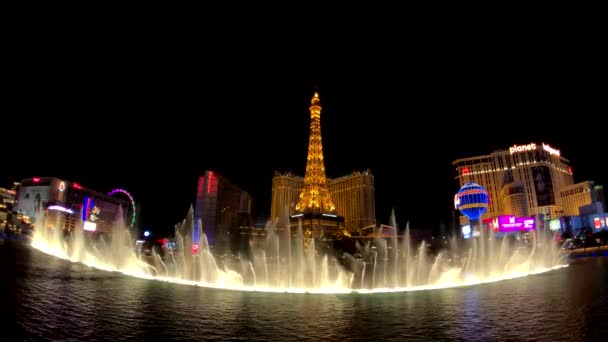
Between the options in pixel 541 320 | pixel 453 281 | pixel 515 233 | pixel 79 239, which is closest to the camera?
pixel 541 320

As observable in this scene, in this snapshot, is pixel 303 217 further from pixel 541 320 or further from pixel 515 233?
pixel 541 320

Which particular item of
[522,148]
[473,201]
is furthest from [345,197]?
[522,148]

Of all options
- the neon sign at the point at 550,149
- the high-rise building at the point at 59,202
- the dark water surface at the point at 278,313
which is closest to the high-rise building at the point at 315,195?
the high-rise building at the point at 59,202

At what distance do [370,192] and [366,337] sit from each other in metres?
98.1

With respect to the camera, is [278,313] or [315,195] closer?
[278,313]

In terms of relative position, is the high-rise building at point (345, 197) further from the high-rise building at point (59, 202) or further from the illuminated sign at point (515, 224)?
the high-rise building at point (59, 202)

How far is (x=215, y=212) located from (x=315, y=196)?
20295 millimetres

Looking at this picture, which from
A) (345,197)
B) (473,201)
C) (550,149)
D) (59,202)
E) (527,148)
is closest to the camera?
(473,201)

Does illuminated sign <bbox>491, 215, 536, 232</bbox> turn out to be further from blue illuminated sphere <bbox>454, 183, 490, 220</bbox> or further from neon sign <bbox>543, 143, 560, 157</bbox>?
neon sign <bbox>543, 143, 560, 157</bbox>

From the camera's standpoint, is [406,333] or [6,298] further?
[6,298]

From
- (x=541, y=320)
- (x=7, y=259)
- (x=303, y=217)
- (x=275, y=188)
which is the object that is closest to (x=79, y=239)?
(x=7, y=259)

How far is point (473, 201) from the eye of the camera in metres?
61.3

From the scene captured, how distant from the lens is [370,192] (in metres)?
103

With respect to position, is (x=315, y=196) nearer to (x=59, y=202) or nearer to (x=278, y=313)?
(x=59, y=202)
